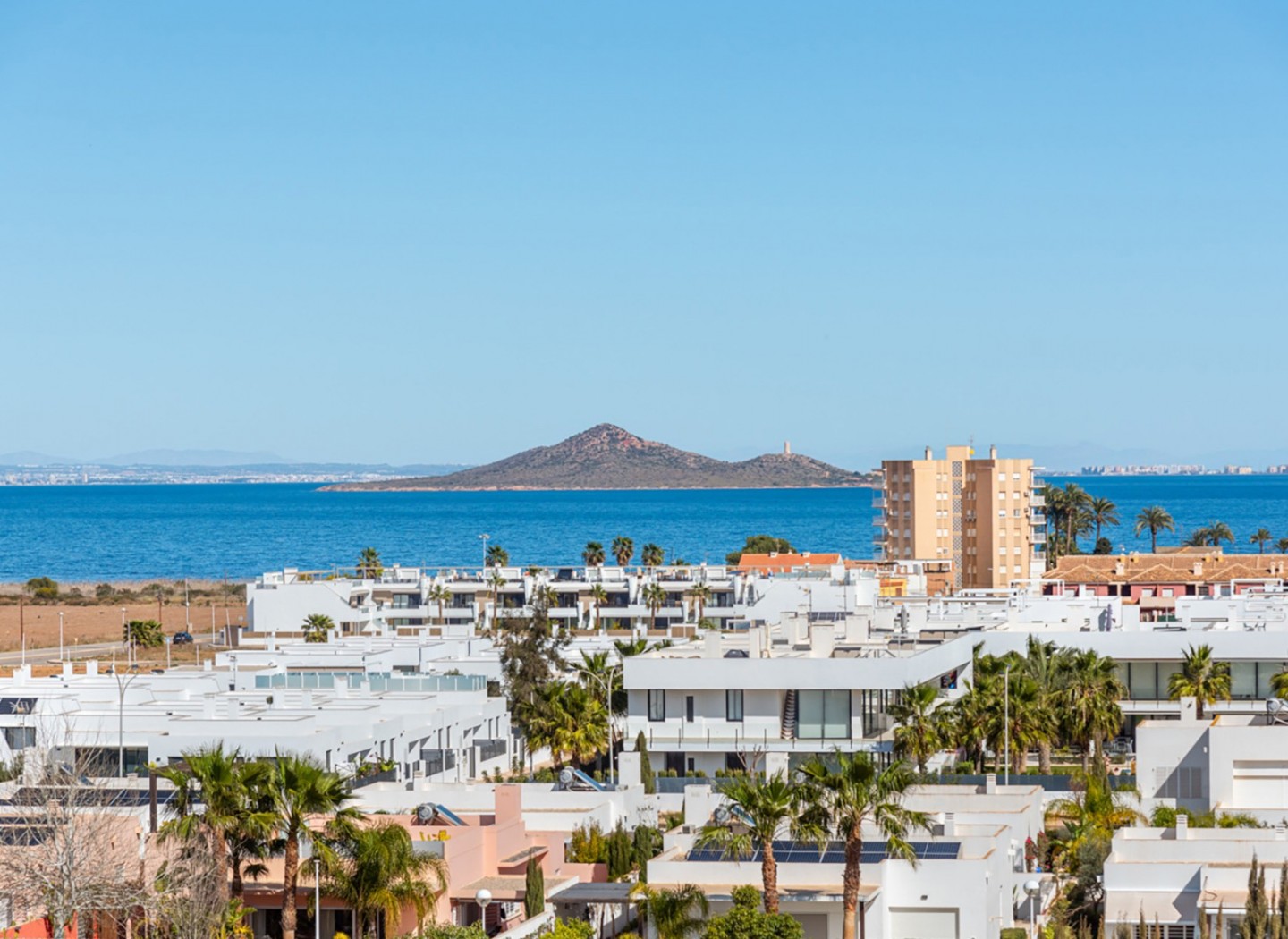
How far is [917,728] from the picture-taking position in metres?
52.1

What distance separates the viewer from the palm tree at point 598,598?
10906 centimetres

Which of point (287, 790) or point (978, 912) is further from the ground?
point (287, 790)

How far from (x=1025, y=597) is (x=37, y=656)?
4648 centimetres

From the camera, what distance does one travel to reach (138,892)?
32.5m

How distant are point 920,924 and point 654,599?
73.3m

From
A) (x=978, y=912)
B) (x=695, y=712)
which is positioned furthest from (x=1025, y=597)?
(x=978, y=912)

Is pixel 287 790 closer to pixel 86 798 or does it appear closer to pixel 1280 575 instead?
pixel 86 798

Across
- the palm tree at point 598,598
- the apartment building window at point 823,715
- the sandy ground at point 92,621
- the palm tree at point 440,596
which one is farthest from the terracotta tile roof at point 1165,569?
the apartment building window at point 823,715

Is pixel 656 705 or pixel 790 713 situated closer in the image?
pixel 790 713

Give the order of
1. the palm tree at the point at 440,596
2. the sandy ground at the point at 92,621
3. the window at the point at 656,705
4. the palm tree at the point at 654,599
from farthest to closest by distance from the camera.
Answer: the sandy ground at the point at 92,621 < the palm tree at the point at 440,596 < the palm tree at the point at 654,599 < the window at the point at 656,705

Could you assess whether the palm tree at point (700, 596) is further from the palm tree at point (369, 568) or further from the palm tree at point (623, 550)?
the palm tree at point (623, 550)

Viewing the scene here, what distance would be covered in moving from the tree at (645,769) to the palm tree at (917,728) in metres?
6.50

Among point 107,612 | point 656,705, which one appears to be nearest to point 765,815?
point 656,705

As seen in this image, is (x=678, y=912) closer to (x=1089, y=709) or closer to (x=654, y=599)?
(x=1089, y=709)
